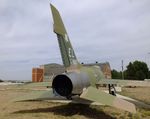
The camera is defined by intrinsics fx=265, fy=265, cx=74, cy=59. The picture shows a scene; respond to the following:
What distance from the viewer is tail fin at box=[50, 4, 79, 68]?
46.1 ft

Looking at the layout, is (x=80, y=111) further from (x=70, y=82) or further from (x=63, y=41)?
(x=63, y=41)

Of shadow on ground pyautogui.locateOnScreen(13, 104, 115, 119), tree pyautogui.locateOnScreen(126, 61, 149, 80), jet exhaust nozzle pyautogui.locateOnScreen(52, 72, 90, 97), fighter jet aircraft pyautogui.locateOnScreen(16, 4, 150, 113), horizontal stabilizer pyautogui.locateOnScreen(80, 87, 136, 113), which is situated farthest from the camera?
tree pyautogui.locateOnScreen(126, 61, 149, 80)

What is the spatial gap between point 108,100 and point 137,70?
244 ft

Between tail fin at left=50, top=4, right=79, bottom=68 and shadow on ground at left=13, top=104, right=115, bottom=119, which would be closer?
shadow on ground at left=13, top=104, right=115, bottom=119

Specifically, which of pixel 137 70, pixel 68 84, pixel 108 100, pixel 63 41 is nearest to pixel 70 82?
pixel 68 84

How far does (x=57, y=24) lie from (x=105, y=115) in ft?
17.7

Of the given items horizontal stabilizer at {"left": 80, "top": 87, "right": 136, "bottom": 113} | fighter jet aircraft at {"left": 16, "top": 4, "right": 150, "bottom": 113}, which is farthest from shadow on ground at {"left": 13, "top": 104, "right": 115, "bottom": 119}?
horizontal stabilizer at {"left": 80, "top": 87, "right": 136, "bottom": 113}

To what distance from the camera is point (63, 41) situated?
1432cm

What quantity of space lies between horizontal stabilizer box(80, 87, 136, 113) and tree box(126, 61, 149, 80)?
7116cm

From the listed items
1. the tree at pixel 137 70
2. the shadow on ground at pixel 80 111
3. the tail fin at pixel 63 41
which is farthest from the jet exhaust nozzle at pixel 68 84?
the tree at pixel 137 70

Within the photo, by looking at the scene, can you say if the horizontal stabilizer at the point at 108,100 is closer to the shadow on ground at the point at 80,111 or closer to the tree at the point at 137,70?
the shadow on ground at the point at 80,111

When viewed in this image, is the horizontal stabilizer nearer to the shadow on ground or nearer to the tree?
Result: the shadow on ground

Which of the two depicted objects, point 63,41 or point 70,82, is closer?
point 70,82

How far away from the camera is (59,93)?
43.2 feet
